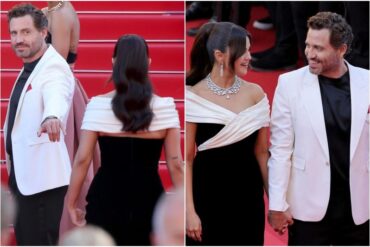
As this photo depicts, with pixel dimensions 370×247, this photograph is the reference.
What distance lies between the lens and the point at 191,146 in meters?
2.57

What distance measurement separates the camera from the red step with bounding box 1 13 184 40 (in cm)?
273

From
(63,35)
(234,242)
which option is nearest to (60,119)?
(63,35)

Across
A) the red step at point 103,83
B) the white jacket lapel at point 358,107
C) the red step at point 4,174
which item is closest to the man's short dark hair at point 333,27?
the white jacket lapel at point 358,107

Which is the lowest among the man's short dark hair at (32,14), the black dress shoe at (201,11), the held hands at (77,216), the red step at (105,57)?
the held hands at (77,216)

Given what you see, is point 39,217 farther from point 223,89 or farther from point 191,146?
point 223,89

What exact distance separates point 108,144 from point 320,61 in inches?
24.6

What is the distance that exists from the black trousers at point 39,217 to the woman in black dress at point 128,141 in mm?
94

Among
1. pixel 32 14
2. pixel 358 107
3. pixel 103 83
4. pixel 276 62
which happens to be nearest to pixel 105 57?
pixel 103 83

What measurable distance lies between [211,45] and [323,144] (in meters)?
0.41

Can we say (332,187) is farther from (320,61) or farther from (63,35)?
(63,35)

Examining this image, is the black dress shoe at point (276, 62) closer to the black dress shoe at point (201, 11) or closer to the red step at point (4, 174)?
the black dress shoe at point (201, 11)

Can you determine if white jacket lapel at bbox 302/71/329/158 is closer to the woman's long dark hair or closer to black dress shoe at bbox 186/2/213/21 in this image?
the woman's long dark hair

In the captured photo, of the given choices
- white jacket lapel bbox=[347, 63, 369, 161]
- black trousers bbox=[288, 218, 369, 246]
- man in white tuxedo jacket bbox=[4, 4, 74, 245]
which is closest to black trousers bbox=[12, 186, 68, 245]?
man in white tuxedo jacket bbox=[4, 4, 74, 245]

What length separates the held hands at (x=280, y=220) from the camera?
2.65m
